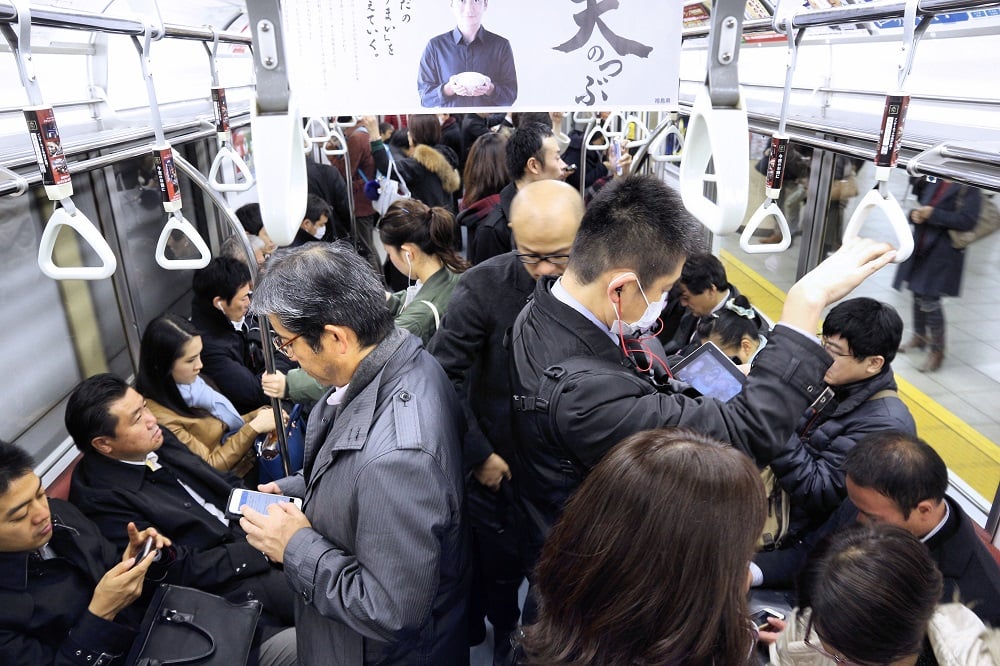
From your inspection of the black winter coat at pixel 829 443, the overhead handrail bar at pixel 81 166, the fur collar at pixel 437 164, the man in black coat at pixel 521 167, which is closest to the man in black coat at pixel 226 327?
the overhead handrail bar at pixel 81 166

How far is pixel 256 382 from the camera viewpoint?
146 inches

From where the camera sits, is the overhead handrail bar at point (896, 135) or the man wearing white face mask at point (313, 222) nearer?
the overhead handrail bar at point (896, 135)

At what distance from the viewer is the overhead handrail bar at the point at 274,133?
4.97 feet

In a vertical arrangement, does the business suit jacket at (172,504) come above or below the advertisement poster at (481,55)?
below

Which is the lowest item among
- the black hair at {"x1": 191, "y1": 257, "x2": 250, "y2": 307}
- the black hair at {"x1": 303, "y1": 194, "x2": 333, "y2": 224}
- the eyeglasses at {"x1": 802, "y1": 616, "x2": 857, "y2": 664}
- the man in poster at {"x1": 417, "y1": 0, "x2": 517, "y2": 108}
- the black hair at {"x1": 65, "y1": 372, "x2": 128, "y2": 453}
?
the eyeglasses at {"x1": 802, "y1": 616, "x2": 857, "y2": 664}

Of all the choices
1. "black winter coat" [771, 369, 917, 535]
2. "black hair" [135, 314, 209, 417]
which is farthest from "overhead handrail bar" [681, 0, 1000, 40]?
"black hair" [135, 314, 209, 417]

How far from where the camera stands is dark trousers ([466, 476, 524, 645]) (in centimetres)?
272

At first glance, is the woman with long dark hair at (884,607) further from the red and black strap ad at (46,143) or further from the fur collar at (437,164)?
the fur collar at (437,164)

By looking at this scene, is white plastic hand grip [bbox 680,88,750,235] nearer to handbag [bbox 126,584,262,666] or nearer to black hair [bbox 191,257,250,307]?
handbag [bbox 126,584,262,666]

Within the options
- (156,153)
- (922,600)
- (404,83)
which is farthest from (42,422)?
(922,600)

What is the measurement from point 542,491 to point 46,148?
4.84 ft

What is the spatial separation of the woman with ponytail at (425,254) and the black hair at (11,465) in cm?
156

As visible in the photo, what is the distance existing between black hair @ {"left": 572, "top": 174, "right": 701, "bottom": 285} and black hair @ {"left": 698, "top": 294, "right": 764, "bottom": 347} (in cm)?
168

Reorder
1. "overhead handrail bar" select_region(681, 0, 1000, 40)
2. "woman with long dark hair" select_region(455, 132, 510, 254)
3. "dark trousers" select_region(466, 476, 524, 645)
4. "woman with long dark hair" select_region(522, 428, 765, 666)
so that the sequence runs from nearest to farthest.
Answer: "woman with long dark hair" select_region(522, 428, 765, 666)
"overhead handrail bar" select_region(681, 0, 1000, 40)
"dark trousers" select_region(466, 476, 524, 645)
"woman with long dark hair" select_region(455, 132, 510, 254)
